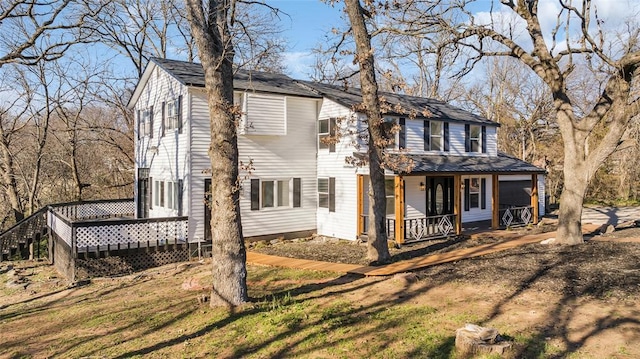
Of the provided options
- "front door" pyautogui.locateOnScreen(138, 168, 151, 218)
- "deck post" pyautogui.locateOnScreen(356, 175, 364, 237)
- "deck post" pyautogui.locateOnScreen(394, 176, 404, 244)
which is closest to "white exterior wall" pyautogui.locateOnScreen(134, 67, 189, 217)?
"front door" pyautogui.locateOnScreen(138, 168, 151, 218)

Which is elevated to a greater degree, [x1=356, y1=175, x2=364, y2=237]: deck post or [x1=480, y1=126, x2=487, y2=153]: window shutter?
[x1=480, y1=126, x2=487, y2=153]: window shutter

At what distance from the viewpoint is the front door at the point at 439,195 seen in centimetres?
1834

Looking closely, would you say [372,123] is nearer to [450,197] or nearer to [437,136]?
[437,136]

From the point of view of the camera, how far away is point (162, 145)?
674 inches

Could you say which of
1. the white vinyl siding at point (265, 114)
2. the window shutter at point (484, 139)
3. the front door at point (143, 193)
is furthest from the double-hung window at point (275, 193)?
the window shutter at point (484, 139)

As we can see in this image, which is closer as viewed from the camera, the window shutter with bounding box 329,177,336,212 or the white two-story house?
the white two-story house

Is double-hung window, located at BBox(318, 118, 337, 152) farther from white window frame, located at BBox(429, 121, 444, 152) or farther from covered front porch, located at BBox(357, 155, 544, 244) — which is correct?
white window frame, located at BBox(429, 121, 444, 152)

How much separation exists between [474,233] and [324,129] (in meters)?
7.33

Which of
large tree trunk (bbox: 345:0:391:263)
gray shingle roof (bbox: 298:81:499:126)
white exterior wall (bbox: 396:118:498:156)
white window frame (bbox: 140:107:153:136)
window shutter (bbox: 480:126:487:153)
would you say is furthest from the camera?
window shutter (bbox: 480:126:487:153)

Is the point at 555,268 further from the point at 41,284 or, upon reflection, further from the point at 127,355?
the point at 41,284

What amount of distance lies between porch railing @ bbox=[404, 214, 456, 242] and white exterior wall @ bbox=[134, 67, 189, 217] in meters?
8.06

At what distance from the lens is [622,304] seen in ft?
24.0

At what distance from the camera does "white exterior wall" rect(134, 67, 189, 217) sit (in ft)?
50.5


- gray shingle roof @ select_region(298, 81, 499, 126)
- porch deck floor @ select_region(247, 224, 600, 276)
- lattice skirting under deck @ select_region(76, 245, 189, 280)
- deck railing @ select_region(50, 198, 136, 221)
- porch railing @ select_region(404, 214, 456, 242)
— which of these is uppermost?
gray shingle roof @ select_region(298, 81, 499, 126)
